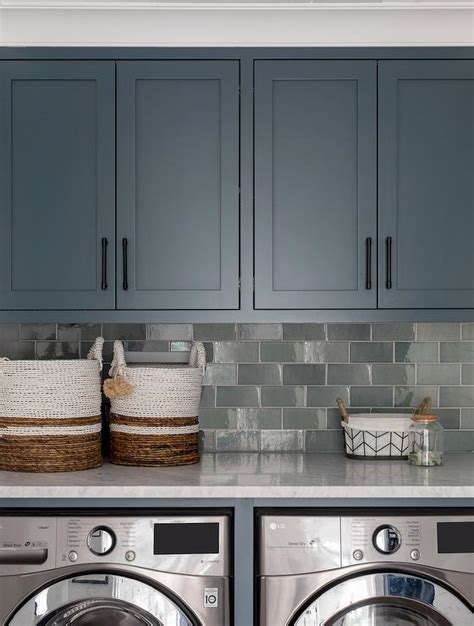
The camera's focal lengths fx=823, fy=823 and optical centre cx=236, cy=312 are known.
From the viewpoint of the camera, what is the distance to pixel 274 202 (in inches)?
111

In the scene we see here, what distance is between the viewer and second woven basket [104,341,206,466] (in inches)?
110

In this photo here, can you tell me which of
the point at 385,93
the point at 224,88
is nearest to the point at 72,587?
the point at 224,88

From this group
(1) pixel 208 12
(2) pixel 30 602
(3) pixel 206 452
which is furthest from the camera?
(3) pixel 206 452

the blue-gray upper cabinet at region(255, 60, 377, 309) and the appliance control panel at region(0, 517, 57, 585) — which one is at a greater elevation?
the blue-gray upper cabinet at region(255, 60, 377, 309)

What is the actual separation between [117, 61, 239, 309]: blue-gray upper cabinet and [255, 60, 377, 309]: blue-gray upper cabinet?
0.10 meters

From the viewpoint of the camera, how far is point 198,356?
296 centimetres

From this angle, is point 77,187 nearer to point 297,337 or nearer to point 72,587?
point 297,337

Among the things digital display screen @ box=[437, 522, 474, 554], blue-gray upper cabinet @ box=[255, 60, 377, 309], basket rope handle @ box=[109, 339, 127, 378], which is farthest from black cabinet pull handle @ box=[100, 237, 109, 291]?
digital display screen @ box=[437, 522, 474, 554]

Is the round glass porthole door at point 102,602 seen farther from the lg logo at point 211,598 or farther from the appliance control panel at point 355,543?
the appliance control panel at point 355,543

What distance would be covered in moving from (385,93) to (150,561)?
1714 mm

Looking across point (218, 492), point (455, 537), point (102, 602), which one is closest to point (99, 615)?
point (102, 602)

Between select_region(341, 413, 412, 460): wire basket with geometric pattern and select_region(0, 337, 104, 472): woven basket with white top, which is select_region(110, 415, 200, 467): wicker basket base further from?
select_region(341, 413, 412, 460): wire basket with geometric pattern

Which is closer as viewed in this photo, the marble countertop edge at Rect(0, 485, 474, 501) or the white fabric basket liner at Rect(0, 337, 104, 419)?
the marble countertop edge at Rect(0, 485, 474, 501)

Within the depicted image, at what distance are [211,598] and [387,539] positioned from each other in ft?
1.78
